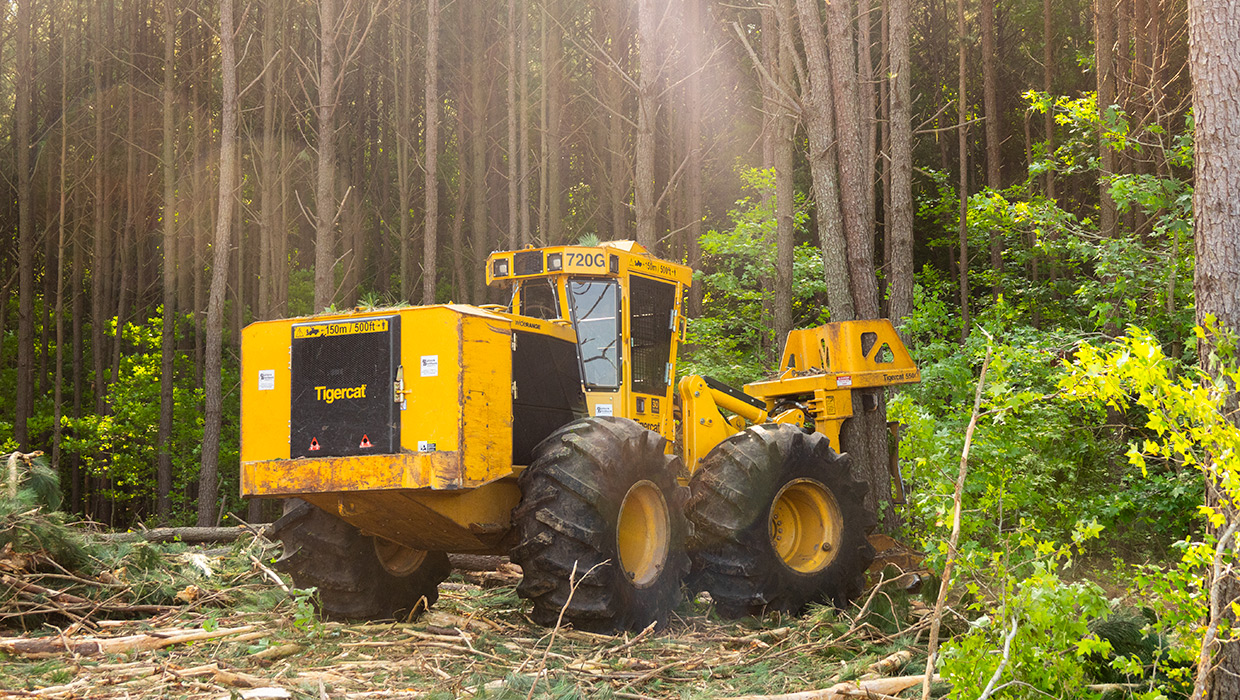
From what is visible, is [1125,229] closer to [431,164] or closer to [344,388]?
[431,164]

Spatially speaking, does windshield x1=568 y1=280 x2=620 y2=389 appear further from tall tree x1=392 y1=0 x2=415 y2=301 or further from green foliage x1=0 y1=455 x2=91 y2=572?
tall tree x1=392 y1=0 x2=415 y2=301

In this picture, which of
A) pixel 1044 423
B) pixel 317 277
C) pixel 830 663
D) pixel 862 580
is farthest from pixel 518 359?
pixel 317 277

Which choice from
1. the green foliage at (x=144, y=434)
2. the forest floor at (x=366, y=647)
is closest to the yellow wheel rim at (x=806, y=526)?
the forest floor at (x=366, y=647)

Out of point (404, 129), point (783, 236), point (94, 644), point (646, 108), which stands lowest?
point (94, 644)

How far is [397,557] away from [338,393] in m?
1.99

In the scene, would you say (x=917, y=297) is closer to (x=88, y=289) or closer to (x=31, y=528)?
(x=31, y=528)

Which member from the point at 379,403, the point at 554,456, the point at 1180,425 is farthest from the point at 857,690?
the point at 379,403

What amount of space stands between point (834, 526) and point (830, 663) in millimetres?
2473

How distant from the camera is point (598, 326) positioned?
8766 millimetres

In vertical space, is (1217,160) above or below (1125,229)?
below

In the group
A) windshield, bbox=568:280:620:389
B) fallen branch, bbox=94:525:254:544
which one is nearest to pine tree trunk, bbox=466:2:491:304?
fallen branch, bbox=94:525:254:544

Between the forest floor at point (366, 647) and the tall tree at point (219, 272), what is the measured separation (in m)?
10.1

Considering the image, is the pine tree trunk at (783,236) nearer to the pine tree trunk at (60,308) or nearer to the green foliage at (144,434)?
the green foliage at (144,434)

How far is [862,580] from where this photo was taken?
9086 millimetres
